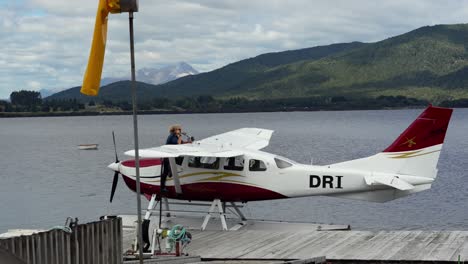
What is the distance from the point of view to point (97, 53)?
912 centimetres

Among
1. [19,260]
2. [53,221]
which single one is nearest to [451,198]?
[53,221]

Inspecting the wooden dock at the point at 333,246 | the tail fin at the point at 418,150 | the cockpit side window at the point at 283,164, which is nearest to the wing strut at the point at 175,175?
the wooden dock at the point at 333,246

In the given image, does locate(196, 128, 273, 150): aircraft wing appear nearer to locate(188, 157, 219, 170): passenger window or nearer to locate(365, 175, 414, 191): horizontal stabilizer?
locate(188, 157, 219, 170): passenger window

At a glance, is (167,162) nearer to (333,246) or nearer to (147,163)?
(147,163)

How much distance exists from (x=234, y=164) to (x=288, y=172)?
4.34 ft

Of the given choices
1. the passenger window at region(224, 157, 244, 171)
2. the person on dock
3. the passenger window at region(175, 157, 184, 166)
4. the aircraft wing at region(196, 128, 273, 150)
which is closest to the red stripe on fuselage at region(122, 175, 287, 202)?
the person on dock

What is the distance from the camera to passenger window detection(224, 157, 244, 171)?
1808 cm

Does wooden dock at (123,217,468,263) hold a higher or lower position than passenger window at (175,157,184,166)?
lower

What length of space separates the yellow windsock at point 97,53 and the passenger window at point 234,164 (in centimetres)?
912

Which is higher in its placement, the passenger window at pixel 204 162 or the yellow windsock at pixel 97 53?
the yellow windsock at pixel 97 53

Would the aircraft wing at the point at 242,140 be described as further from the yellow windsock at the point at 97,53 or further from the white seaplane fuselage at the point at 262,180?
the yellow windsock at the point at 97,53

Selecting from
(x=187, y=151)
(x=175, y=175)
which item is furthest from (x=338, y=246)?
(x=175, y=175)

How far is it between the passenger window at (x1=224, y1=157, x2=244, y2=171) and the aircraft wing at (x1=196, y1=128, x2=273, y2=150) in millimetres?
872

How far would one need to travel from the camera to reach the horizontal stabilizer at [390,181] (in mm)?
16703
